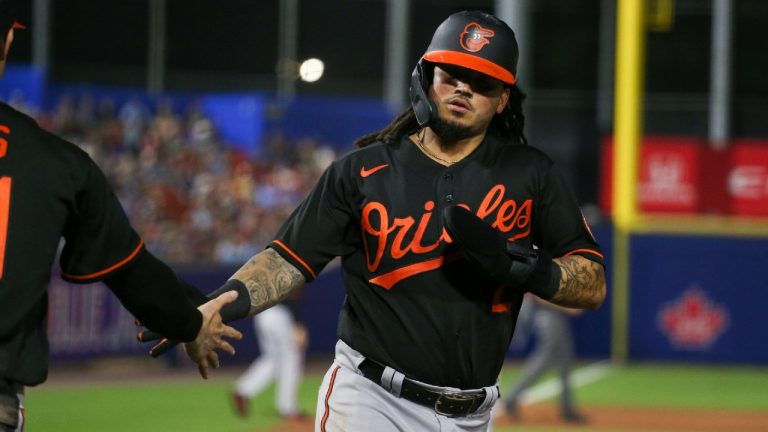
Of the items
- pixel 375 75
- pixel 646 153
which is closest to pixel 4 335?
pixel 646 153

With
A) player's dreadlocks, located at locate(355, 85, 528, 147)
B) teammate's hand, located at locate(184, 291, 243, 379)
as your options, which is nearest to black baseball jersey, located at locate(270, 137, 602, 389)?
player's dreadlocks, located at locate(355, 85, 528, 147)

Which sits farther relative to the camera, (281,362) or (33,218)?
(281,362)

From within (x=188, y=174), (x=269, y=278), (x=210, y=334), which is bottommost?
(x=188, y=174)

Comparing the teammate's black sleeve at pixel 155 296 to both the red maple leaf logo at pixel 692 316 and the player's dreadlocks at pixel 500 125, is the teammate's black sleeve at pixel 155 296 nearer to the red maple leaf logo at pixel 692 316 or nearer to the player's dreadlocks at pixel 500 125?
the player's dreadlocks at pixel 500 125

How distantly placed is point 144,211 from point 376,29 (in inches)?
452

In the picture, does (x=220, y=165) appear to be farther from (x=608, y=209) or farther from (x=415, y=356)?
(x=415, y=356)

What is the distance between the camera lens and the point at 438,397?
14.3ft

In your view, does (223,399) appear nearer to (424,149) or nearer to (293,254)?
(293,254)

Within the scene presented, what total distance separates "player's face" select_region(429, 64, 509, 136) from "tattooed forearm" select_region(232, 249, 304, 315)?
762mm

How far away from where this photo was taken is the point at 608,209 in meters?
24.8

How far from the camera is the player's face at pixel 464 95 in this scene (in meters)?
4.48

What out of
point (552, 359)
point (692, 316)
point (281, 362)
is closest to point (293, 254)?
point (281, 362)

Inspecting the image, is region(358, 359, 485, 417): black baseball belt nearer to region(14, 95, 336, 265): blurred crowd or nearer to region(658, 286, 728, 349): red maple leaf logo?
region(14, 95, 336, 265): blurred crowd

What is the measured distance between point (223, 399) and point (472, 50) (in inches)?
362
